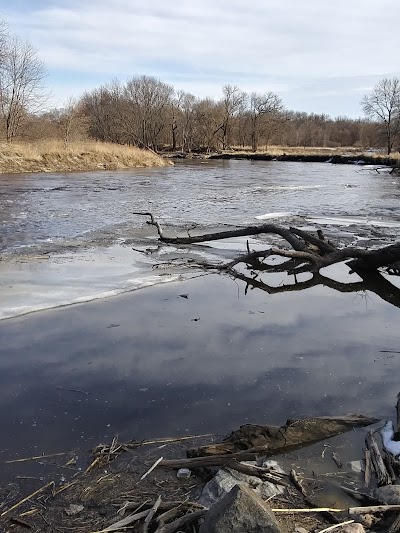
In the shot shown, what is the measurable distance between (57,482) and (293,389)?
2.28 metres

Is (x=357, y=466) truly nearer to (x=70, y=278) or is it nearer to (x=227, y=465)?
(x=227, y=465)

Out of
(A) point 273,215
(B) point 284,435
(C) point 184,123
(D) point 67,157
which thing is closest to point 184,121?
(C) point 184,123

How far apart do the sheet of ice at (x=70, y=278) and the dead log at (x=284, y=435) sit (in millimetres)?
3832

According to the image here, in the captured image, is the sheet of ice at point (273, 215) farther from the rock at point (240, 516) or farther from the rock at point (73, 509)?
the rock at point (240, 516)

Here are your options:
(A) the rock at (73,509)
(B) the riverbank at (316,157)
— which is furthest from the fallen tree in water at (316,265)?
(B) the riverbank at (316,157)

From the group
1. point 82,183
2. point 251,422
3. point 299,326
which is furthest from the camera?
point 82,183

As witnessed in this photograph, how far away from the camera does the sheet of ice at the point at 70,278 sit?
7180 millimetres

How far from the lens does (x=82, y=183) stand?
28.5 meters

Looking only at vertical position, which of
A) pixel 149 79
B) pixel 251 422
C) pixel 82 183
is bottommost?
pixel 251 422

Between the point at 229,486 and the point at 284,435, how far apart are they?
0.85 meters

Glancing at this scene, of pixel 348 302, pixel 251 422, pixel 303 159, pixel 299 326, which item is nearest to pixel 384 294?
pixel 348 302

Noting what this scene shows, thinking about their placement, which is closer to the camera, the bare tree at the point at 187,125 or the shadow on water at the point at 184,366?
the shadow on water at the point at 184,366

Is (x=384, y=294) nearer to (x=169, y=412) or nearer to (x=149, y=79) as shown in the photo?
(x=169, y=412)

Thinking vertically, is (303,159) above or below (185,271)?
above
